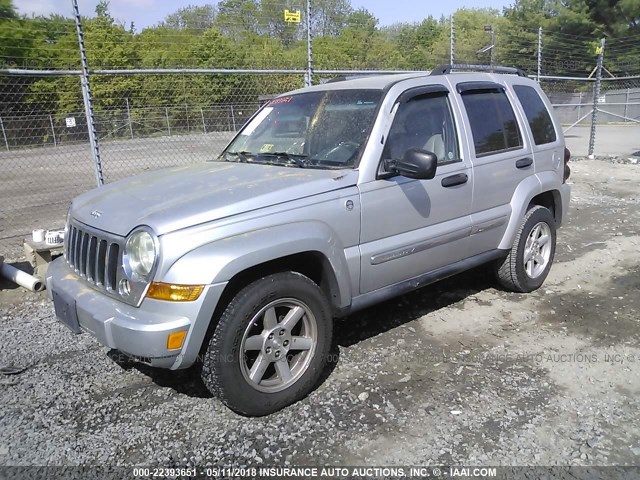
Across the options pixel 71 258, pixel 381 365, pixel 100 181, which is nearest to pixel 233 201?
pixel 71 258

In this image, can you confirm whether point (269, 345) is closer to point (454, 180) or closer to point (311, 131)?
point (311, 131)

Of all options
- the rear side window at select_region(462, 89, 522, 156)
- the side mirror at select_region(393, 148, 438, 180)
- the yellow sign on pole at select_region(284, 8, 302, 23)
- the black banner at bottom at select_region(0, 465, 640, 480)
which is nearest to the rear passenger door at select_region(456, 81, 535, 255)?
the rear side window at select_region(462, 89, 522, 156)

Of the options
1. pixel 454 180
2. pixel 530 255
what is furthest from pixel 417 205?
pixel 530 255

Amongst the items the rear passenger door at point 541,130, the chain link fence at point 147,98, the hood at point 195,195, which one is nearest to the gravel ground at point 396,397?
the hood at point 195,195

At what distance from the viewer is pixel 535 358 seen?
3859mm

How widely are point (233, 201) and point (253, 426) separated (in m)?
1.31

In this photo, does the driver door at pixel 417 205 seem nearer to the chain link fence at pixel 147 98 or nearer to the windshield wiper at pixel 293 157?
the windshield wiper at pixel 293 157

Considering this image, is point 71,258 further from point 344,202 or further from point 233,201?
point 344,202

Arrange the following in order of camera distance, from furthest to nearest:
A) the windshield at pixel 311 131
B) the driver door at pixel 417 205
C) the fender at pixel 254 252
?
the windshield at pixel 311 131 < the driver door at pixel 417 205 < the fender at pixel 254 252

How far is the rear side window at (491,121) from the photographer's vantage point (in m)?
4.39

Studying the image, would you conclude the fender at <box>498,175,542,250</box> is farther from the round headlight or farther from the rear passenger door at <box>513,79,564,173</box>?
the round headlight

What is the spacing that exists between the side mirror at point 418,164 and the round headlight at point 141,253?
166cm

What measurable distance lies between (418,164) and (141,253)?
5.81ft

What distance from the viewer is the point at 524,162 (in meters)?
4.75
